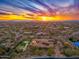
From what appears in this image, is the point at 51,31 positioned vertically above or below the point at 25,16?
below

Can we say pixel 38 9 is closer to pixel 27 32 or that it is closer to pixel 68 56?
pixel 27 32

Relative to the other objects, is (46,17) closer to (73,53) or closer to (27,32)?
(27,32)

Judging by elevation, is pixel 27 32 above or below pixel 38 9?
below

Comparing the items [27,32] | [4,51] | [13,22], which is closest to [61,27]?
[27,32]

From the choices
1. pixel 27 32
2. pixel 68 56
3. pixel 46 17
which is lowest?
pixel 68 56

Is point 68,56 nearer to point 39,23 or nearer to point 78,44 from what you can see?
point 78,44

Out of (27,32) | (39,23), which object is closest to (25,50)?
(27,32)

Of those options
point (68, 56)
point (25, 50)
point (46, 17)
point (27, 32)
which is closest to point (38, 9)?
point (46, 17)
